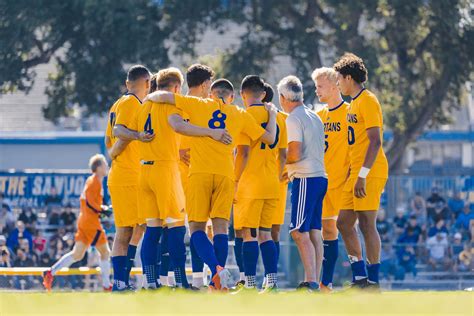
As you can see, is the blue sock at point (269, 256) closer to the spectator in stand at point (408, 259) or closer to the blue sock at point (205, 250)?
the blue sock at point (205, 250)

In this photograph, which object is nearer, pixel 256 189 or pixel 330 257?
pixel 256 189

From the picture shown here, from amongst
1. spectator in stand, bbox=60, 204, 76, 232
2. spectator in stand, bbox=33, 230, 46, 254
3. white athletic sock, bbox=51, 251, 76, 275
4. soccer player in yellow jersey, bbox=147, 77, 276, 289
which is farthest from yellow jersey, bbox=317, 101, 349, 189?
spectator in stand, bbox=60, 204, 76, 232

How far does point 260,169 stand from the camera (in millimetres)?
13336

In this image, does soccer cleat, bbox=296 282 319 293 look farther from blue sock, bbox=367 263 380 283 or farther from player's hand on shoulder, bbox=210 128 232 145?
player's hand on shoulder, bbox=210 128 232 145

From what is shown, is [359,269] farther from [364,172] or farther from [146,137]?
[146,137]

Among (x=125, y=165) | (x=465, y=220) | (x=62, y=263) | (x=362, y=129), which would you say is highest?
(x=362, y=129)

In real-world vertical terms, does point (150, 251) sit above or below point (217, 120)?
below

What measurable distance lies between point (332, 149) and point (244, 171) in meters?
1.03

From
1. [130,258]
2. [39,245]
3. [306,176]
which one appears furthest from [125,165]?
[39,245]

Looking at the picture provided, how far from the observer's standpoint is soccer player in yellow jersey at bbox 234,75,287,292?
43.4 ft

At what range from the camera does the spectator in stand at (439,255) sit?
27797 millimetres

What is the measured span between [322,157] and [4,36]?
20.8m

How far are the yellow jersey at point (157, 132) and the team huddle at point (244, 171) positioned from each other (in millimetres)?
12

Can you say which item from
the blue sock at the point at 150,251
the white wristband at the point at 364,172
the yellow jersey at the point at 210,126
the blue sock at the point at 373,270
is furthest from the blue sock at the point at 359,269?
the blue sock at the point at 150,251
